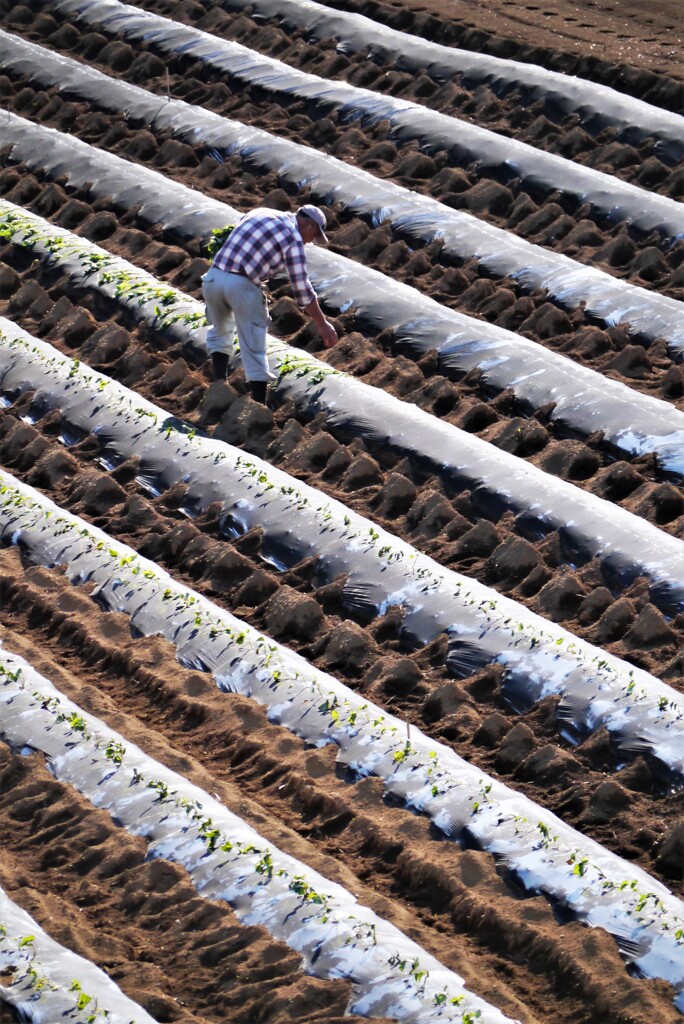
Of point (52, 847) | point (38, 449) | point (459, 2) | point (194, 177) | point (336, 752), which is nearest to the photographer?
point (52, 847)

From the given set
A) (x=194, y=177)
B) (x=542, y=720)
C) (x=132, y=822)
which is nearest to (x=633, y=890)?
(x=542, y=720)

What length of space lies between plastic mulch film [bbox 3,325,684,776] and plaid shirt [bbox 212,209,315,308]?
0.71 m

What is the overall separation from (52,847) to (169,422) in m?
2.30

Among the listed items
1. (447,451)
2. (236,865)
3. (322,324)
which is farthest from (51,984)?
(322,324)

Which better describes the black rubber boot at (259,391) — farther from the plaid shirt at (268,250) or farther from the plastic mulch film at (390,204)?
the plastic mulch film at (390,204)

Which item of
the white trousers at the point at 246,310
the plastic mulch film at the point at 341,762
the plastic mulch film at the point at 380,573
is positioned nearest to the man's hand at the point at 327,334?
the white trousers at the point at 246,310

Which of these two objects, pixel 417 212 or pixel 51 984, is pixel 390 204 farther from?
pixel 51 984

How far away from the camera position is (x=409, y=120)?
24.8ft

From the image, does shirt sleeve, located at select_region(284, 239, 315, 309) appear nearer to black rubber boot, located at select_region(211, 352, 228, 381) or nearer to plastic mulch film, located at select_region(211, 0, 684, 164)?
black rubber boot, located at select_region(211, 352, 228, 381)

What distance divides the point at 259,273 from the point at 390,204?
1542mm

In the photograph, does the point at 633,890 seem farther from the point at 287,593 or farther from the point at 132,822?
the point at 287,593

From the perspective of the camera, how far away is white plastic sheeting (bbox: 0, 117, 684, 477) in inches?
206

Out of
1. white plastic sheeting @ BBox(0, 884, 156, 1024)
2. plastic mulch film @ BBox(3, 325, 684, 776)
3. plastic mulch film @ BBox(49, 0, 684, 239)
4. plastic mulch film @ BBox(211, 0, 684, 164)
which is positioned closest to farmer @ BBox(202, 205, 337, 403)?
plastic mulch film @ BBox(3, 325, 684, 776)

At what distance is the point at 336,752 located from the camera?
3941mm
